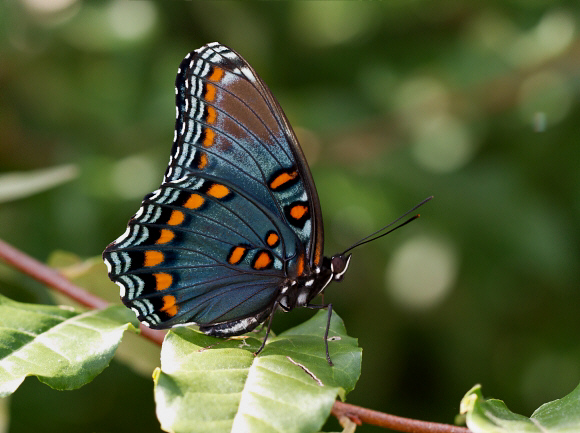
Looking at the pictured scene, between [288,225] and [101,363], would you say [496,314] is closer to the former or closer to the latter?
[288,225]

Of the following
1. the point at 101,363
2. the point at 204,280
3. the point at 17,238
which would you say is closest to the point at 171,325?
the point at 204,280

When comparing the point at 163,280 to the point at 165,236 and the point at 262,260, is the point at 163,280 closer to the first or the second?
the point at 165,236

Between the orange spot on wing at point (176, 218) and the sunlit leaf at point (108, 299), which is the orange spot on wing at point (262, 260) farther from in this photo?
the sunlit leaf at point (108, 299)

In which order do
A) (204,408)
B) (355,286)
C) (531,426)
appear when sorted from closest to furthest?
1. (204,408)
2. (531,426)
3. (355,286)

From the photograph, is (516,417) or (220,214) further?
(220,214)

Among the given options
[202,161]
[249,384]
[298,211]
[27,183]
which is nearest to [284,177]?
[298,211]

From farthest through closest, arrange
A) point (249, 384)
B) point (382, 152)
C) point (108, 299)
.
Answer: point (382, 152), point (108, 299), point (249, 384)

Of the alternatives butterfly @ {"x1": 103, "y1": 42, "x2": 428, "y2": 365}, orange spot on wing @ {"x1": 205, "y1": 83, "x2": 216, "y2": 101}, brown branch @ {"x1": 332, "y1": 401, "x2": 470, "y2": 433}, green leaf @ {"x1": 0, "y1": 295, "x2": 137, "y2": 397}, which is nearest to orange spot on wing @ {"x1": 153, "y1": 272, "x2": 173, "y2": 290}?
butterfly @ {"x1": 103, "y1": 42, "x2": 428, "y2": 365}
